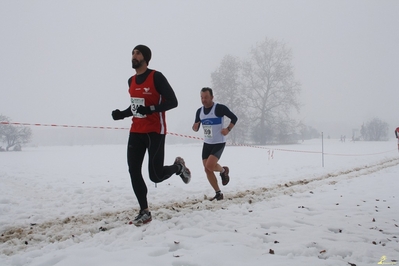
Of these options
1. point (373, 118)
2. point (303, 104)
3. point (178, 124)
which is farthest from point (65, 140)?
point (373, 118)

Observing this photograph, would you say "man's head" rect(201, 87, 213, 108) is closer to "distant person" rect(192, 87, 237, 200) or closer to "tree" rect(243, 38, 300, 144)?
"distant person" rect(192, 87, 237, 200)

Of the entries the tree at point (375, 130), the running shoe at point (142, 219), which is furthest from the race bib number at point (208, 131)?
the tree at point (375, 130)

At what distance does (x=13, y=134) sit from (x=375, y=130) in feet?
219

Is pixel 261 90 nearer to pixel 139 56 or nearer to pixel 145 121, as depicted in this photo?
pixel 139 56

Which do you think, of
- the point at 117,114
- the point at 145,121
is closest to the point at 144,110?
the point at 145,121

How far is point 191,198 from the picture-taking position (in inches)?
235

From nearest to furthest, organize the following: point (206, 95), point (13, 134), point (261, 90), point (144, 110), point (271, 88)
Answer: point (144, 110)
point (206, 95)
point (13, 134)
point (271, 88)
point (261, 90)

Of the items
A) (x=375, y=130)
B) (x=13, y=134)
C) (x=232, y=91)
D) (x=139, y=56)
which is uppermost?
(x=232, y=91)

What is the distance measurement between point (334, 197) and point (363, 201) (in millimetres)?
502

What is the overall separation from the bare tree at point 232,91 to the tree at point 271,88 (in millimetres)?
1086

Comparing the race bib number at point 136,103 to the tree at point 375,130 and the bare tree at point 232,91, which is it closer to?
the bare tree at point 232,91

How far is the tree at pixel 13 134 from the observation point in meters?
30.7

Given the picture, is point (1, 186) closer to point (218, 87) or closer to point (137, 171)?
point (137, 171)

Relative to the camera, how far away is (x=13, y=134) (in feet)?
102
